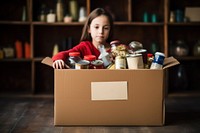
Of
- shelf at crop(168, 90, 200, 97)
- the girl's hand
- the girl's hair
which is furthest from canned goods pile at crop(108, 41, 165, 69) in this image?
shelf at crop(168, 90, 200, 97)

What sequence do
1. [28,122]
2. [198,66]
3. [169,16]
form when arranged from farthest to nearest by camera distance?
[198,66] < [169,16] < [28,122]

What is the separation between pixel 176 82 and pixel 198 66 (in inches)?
11.8

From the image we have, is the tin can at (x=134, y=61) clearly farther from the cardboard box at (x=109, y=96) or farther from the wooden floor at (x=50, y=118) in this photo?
the wooden floor at (x=50, y=118)

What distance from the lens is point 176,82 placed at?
3.76 m

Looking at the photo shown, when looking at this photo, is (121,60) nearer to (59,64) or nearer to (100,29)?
(59,64)

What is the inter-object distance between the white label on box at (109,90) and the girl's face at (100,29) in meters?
0.51

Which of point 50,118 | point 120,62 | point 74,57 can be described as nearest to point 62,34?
point 50,118

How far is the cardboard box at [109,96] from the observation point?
6.38ft

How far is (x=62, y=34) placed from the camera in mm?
3746


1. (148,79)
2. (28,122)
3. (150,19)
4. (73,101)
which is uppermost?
(150,19)

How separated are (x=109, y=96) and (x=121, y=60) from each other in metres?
0.21

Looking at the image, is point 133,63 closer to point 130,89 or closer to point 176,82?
point 130,89

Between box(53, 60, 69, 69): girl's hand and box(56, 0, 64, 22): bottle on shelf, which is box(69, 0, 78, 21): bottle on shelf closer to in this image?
box(56, 0, 64, 22): bottle on shelf

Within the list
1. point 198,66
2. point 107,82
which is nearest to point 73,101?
point 107,82
